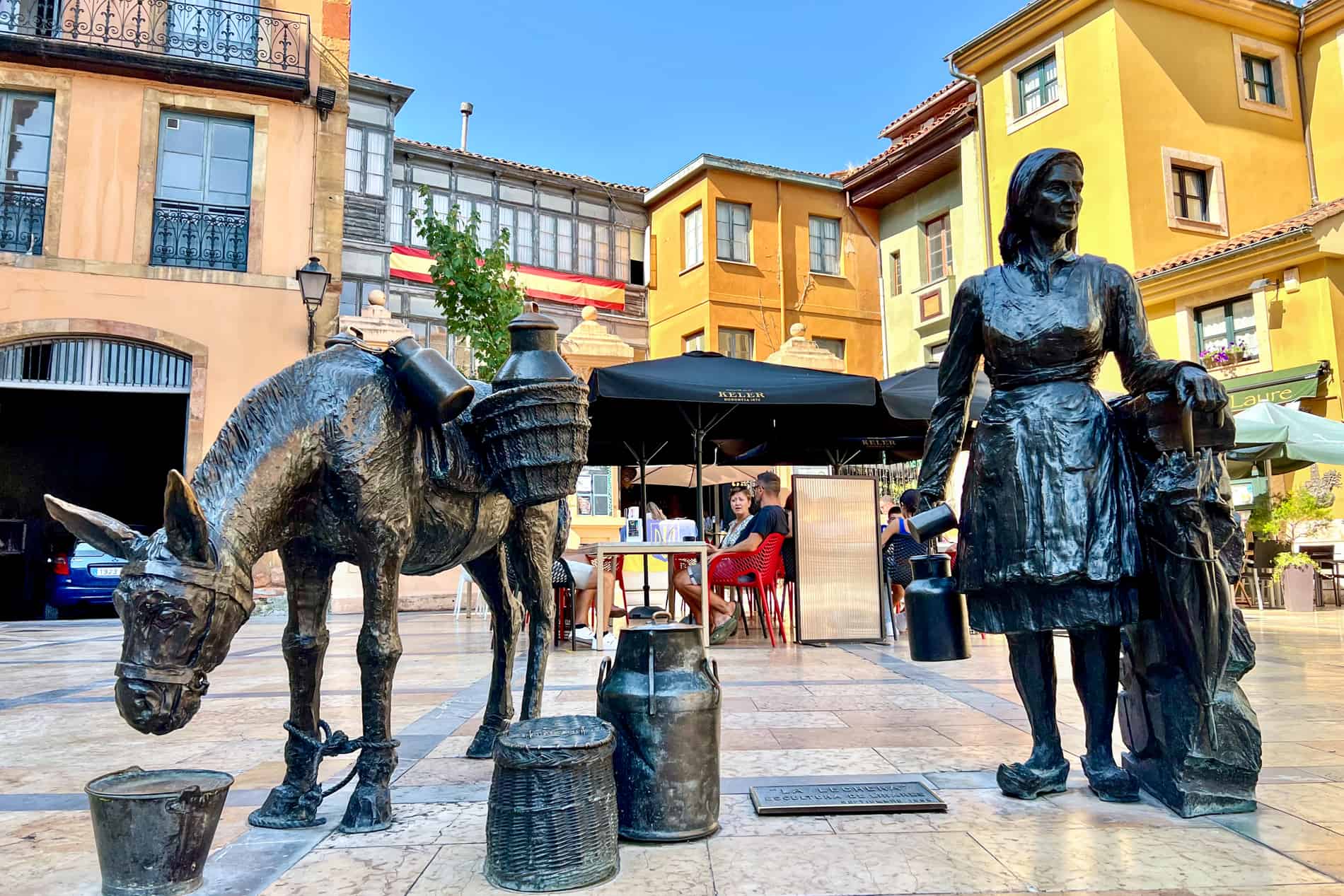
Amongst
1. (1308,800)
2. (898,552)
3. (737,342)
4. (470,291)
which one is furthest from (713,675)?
(737,342)

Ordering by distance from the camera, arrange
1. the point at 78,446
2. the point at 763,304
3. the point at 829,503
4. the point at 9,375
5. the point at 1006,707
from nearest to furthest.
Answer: the point at 1006,707
the point at 829,503
the point at 9,375
the point at 78,446
the point at 763,304

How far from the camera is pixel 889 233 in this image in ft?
77.9

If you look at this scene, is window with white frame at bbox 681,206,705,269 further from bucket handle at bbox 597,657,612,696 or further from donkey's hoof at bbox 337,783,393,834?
donkey's hoof at bbox 337,783,393,834

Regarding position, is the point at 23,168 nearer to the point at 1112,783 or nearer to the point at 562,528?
the point at 562,528

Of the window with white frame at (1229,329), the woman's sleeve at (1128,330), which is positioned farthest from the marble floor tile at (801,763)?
the window with white frame at (1229,329)

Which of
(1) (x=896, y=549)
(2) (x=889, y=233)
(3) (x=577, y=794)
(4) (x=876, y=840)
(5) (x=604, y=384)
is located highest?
(2) (x=889, y=233)

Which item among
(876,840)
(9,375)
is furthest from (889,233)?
(876,840)

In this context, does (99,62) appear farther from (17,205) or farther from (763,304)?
(763,304)

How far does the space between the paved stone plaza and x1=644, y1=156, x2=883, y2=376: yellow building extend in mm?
17090

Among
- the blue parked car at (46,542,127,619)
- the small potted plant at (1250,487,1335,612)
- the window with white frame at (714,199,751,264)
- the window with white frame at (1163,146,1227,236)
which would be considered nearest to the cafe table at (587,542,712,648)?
the small potted plant at (1250,487,1335,612)

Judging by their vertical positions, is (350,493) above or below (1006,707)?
above

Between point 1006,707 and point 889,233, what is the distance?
67.9 feet

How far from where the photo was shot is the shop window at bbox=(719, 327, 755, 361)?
22.6 meters

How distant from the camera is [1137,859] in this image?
2.41 m
